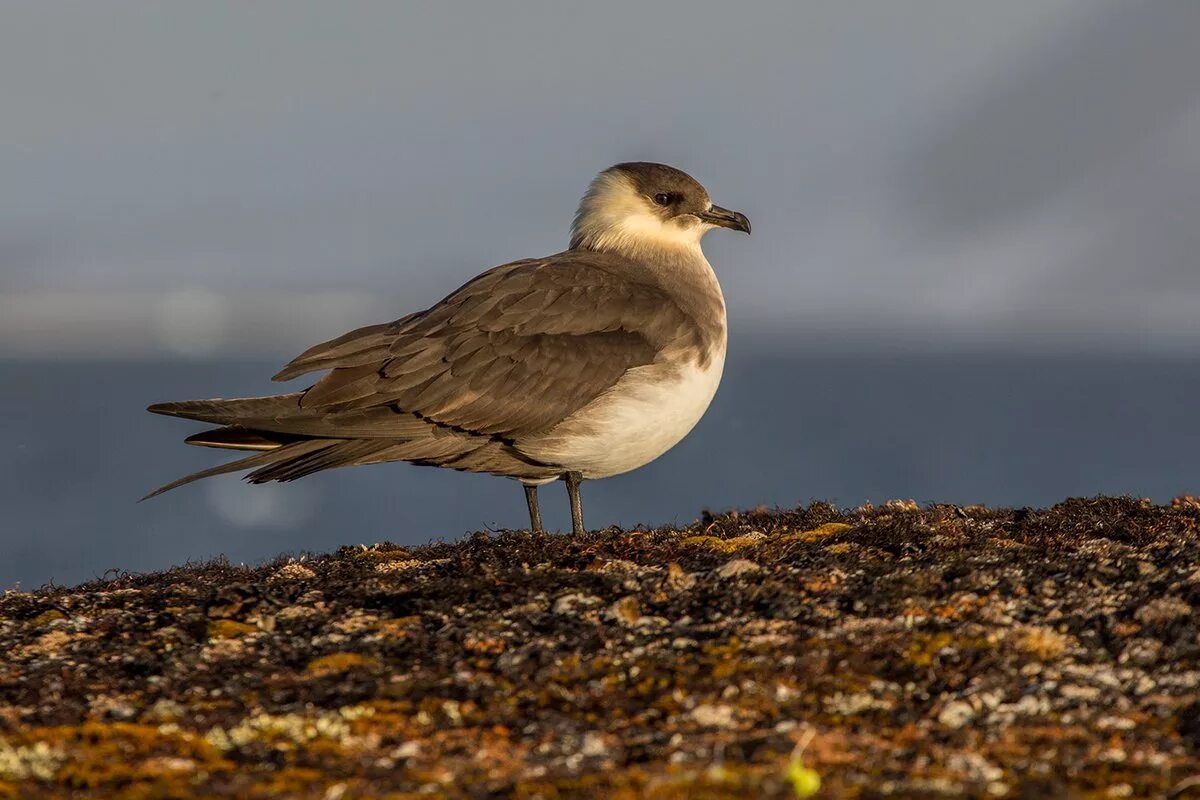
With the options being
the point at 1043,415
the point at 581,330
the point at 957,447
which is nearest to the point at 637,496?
the point at 957,447

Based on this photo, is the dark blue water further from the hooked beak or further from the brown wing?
the brown wing

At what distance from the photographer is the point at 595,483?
11806 centimetres

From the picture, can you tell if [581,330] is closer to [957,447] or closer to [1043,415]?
[957,447]

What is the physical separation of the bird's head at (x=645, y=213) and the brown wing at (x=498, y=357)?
1530 millimetres

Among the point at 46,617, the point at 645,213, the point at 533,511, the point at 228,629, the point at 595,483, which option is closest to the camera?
the point at 228,629

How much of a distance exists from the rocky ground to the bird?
159 centimetres

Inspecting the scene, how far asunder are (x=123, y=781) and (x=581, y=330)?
5559mm

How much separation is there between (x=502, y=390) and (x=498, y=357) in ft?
0.80

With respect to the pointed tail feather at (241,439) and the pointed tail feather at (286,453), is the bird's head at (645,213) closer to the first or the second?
the pointed tail feather at (286,453)

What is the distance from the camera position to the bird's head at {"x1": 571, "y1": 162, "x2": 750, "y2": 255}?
11547 mm

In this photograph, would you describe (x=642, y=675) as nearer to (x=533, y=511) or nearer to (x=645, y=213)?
(x=533, y=511)

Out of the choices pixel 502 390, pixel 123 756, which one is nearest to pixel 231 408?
pixel 502 390

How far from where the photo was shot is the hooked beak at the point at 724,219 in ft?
38.9

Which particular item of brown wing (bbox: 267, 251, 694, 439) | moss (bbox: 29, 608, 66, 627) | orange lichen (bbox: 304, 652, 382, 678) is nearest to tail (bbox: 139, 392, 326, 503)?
brown wing (bbox: 267, 251, 694, 439)
